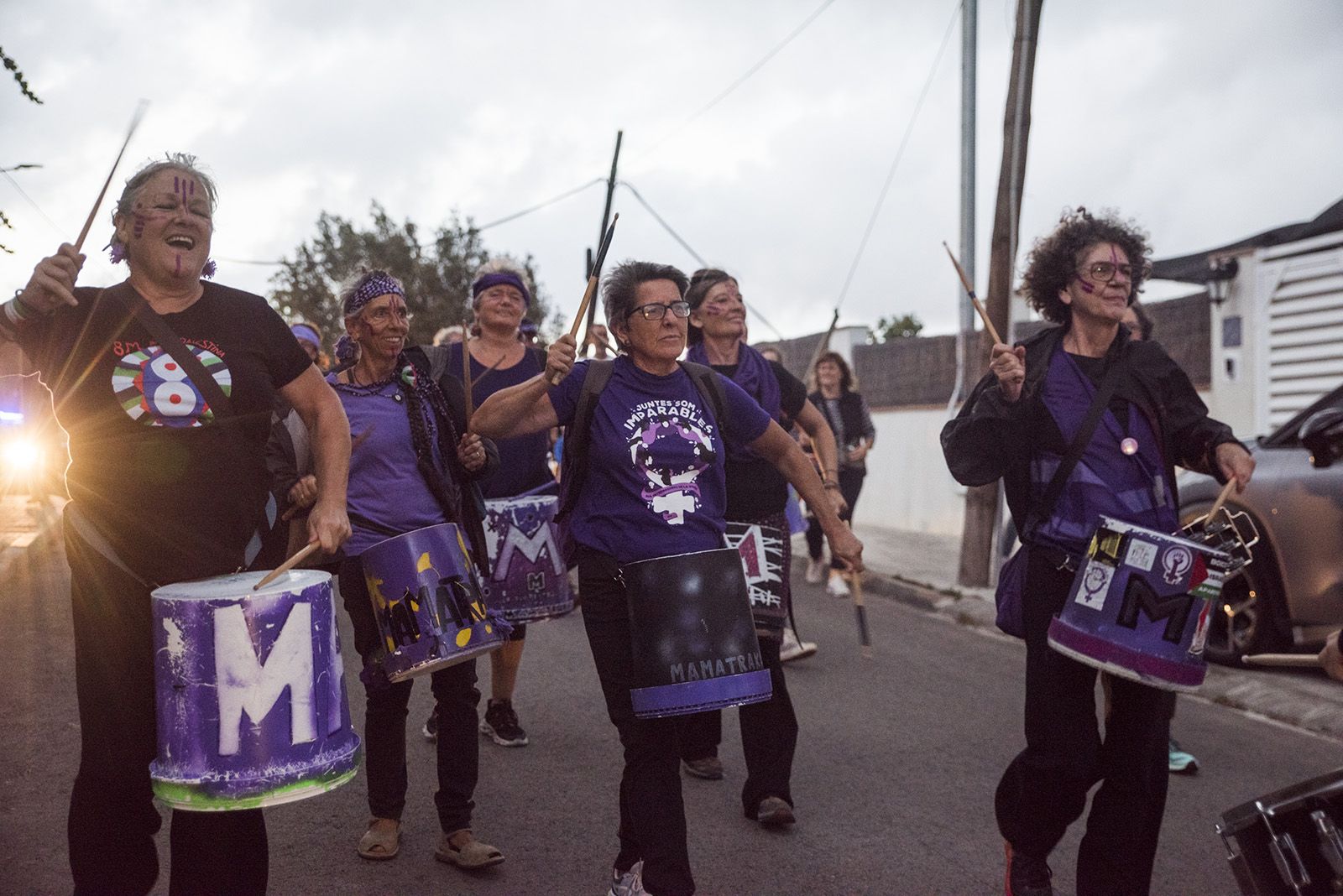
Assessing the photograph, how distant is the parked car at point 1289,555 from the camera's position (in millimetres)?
6609

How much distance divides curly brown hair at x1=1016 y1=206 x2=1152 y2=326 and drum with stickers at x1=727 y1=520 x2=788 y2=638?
1486mm

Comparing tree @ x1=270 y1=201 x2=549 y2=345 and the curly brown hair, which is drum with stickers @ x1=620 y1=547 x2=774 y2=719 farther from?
tree @ x1=270 y1=201 x2=549 y2=345

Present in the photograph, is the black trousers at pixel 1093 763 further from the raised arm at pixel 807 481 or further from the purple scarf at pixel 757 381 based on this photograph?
the purple scarf at pixel 757 381

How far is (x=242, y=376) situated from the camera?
292 cm

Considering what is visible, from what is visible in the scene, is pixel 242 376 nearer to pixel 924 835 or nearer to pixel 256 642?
pixel 256 642

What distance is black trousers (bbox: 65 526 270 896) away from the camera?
9.08ft

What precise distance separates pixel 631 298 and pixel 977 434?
3.69 feet

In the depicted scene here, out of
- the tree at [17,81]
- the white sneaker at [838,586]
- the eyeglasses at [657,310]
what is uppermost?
the tree at [17,81]

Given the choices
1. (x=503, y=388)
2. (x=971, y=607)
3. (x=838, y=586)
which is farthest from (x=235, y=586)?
(x=838, y=586)

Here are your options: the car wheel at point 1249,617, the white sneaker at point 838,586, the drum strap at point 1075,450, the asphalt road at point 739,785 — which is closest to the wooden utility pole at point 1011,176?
the white sneaker at point 838,586

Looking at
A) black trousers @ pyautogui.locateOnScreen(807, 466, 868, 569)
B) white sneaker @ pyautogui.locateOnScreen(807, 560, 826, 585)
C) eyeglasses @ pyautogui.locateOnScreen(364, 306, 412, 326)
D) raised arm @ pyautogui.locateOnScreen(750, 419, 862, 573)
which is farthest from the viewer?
white sneaker @ pyautogui.locateOnScreen(807, 560, 826, 585)

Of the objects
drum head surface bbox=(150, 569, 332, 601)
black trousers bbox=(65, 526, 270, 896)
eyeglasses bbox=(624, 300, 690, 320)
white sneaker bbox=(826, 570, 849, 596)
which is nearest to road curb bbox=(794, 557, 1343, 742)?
eyeglasses bbox=(624, 300, 690, 320)

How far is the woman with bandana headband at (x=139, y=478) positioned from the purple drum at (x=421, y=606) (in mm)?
781

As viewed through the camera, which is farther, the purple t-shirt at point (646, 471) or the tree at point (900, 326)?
the tree at point (900, 326)
